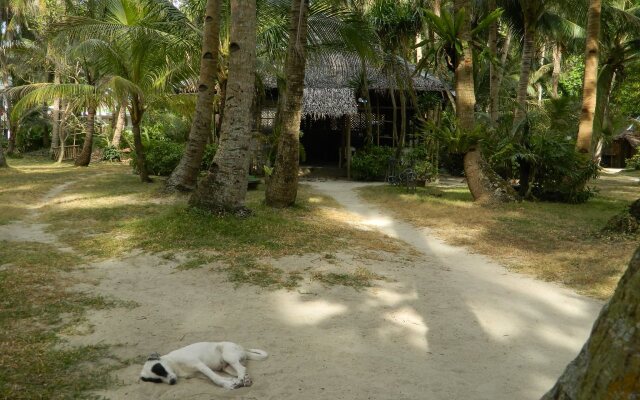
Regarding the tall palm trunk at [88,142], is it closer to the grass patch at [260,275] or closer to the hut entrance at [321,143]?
the hut entrance at [321,143]

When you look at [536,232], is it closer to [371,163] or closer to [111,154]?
[371,163]

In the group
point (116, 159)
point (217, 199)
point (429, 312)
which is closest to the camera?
point (429, 312)

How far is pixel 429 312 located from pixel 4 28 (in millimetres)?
26781

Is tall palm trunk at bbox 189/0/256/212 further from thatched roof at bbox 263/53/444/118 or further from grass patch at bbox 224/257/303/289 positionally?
thatched roof at bbox 263/53/444/118

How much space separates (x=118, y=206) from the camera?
1118 cm

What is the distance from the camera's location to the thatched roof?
1817 cm

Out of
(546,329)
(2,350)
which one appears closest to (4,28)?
(2,350)

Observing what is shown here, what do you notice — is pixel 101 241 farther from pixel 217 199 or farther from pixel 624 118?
pixel 624 118

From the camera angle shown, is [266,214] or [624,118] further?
[624,118]

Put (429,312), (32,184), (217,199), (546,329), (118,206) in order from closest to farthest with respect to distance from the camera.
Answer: (546,329) < (429,312) < (217,199) < (118,206) < (32,184)

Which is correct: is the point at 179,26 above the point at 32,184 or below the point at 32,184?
above

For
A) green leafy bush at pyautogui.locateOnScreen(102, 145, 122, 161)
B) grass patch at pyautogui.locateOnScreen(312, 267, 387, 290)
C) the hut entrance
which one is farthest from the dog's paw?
green leafy bush at pyautogui.locateOnScreen(102, 145, 122, 161)

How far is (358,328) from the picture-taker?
4793mm

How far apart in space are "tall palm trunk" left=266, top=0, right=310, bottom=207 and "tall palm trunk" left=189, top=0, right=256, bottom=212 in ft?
4.95
